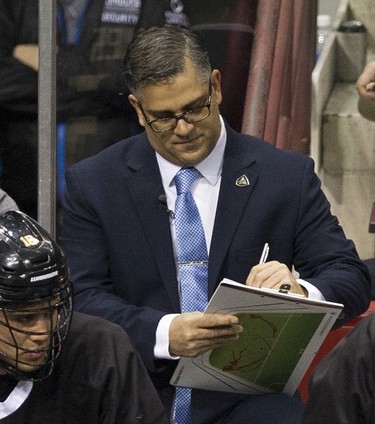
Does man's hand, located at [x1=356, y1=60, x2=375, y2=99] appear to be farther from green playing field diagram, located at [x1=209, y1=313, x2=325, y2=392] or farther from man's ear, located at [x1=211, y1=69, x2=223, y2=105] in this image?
green playing field diagram, located at [x1=209, y1=313, x2=325, y2=392]


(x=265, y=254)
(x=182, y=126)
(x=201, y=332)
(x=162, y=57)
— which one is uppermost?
(x=162, y=57)

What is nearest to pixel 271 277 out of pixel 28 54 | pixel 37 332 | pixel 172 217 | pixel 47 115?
pixel 172 217

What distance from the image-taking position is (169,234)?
4.09m

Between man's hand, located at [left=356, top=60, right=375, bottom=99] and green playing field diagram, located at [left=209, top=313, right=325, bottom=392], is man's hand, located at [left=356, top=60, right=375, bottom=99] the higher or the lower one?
the higher one

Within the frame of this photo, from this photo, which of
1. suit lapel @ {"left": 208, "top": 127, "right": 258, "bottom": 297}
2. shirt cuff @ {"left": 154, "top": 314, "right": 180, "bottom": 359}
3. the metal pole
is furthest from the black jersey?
the metal pole

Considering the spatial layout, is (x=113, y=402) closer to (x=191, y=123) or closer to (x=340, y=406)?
(x=340, y=406)

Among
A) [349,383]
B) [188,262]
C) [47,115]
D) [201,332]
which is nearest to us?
[349,383]

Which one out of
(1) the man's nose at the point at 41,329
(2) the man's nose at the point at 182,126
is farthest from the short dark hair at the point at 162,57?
(1) the man's nose at the point at 41,329

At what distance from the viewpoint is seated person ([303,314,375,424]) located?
3115 mm

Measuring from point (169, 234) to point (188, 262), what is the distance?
10cm

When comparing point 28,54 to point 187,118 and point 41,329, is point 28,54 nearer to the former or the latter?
point 187,118

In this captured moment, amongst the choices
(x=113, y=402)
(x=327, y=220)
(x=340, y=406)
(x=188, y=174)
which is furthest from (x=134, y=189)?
(x=340, y=406)

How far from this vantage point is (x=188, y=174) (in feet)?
13.5

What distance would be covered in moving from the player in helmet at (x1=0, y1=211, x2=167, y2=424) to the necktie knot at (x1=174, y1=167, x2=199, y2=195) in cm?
73
